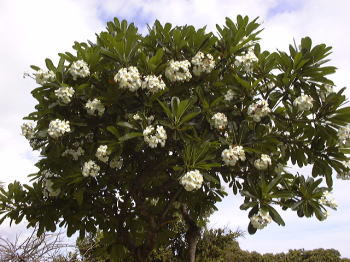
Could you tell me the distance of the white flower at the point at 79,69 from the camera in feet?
16.2

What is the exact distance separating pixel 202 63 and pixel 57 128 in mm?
1708

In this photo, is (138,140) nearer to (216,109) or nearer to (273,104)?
(216,109)

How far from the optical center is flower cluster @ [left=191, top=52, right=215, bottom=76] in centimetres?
496

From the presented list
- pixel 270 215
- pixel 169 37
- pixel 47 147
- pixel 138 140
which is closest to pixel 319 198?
pixel 270 215

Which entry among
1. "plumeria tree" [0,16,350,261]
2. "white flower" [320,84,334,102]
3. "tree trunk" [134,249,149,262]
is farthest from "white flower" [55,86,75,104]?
"white flower" [320,84,334,102]

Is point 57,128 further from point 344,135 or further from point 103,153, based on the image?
point 344,135

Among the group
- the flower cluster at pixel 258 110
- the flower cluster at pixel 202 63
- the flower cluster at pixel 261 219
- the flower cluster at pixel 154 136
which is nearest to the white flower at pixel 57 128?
the flower cluster at pixel 154 136

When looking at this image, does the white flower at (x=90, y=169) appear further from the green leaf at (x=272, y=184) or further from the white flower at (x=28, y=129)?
the green leaf at (x=272, y=184)

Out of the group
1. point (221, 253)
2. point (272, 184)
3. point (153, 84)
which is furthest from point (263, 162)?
point (221, 253)

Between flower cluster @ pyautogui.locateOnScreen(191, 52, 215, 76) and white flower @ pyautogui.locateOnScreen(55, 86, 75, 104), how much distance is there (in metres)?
1.36

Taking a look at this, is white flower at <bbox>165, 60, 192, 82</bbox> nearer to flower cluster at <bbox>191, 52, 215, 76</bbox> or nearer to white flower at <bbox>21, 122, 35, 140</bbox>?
flower cluster at <bbox>191, 52, 215, 76</bbox>

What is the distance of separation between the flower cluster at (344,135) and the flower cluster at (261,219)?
115 centimetres

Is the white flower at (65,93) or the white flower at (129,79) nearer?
the white flower at (129,79)

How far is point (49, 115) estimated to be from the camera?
5.05m
